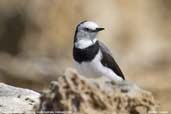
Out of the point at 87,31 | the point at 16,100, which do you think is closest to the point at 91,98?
the point at 16,100

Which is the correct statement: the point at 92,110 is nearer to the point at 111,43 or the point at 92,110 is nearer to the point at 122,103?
the point at 122,103

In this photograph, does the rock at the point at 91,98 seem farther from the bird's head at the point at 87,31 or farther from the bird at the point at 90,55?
the bird's head at the point at 87,31

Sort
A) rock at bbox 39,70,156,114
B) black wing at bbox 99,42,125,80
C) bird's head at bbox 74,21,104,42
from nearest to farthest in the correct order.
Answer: rock at bbox 39,70,156,114 < bird's head at bbox 74,21,104,42 < black wing at bbox 99,42,125,80

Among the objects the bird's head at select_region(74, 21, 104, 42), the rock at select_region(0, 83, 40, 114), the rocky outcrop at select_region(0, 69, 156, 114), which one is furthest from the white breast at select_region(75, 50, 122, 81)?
the rocky outcrop at select_region(0, 69, 156, 114)

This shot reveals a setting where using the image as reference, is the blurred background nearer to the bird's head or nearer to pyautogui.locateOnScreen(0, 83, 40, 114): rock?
the bird's head

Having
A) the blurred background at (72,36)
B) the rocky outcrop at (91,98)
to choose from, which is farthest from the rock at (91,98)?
the blurred background at (72,36)

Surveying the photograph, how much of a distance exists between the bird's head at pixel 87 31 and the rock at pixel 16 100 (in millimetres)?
953

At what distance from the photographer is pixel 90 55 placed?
8359 millimetres

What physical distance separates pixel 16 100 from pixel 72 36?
8270mm

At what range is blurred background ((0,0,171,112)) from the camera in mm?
15016

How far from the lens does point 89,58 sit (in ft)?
27.4

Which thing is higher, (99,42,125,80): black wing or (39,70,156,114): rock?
(99,42,125,80): black wing

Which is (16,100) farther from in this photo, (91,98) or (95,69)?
(91,98)

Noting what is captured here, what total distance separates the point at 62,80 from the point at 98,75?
3316 millimetres
